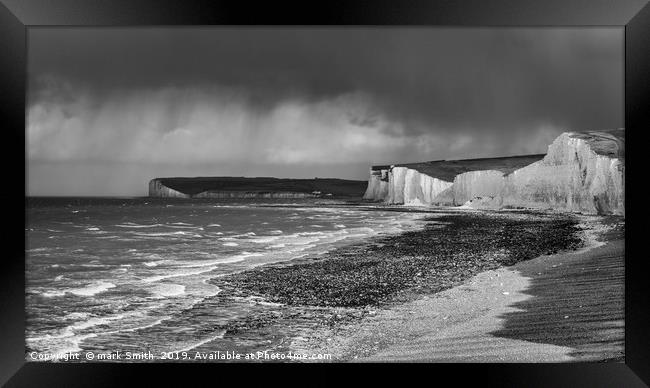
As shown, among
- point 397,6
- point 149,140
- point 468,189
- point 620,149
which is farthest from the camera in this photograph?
point 468,189

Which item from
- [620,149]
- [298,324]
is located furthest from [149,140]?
[620,149]

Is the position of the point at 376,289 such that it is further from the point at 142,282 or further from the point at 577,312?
the point at 142,282

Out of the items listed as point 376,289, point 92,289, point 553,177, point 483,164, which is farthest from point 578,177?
point 92,289

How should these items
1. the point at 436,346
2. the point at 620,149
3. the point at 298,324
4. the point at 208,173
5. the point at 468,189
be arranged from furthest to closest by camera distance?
the point at 468,189 < the point at 620,149 < the point at 208,173 < the point at 298,324 < the point at 436,346

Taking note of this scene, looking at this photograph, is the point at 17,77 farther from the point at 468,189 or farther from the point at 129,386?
the point at 468,189

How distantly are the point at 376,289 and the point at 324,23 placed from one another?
8.96 ft

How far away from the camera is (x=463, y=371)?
307cm

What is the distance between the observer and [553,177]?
35.5ft

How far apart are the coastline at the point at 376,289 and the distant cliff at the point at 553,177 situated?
1.41 meters

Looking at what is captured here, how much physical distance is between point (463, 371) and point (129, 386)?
7.64 ft

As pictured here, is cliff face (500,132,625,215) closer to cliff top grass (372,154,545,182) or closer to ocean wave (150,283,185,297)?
cliff top grass (372,154,545,182)

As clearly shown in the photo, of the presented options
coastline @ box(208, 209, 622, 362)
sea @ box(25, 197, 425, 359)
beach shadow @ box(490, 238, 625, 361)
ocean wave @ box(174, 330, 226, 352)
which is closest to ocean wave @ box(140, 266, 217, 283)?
sea @ box(25, 197, 425, 359)

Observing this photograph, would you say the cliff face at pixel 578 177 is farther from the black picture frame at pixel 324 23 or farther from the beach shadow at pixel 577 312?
the black picture frame at pixel 324 23

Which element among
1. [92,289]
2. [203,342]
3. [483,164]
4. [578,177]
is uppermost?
[483,164]
